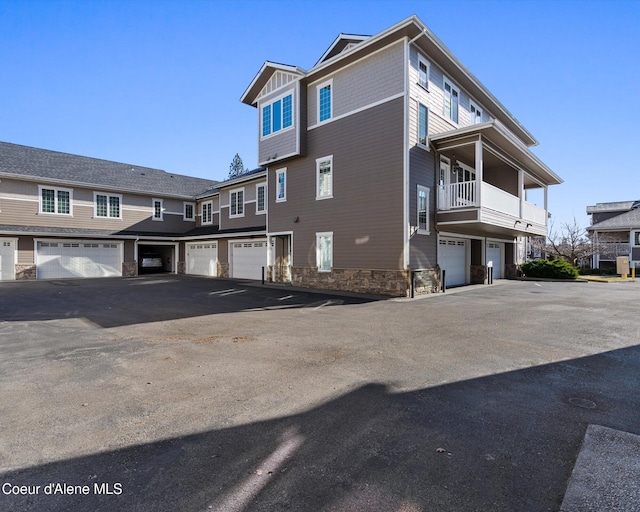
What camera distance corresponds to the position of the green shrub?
1961cm

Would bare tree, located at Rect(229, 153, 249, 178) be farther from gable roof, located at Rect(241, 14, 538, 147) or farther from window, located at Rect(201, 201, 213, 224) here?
gable roof, located at Rect(241, 14, 538, 147)

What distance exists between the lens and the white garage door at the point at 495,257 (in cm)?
1970

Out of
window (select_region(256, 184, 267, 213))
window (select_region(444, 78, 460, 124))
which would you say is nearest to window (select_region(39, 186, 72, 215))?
window (select_region(256, 184, 267, 213))

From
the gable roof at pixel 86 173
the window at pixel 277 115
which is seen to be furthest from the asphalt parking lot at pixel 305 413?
the gable roof at pixel 86 173

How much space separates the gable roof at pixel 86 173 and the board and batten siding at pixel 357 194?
14006 mm

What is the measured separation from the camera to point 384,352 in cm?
556

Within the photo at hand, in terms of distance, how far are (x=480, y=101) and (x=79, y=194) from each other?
24.8 metres

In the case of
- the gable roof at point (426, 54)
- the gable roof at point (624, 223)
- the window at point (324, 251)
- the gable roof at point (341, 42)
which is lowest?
the window at point (324, 251)

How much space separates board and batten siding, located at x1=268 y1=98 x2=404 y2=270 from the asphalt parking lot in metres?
6.35

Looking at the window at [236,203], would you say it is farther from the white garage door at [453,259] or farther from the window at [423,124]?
the white garage door at [453,259]

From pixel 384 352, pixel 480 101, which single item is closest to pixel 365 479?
pixel 384 352

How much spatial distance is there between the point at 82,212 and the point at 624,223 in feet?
146

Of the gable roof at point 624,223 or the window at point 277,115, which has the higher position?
the window at point 277,115

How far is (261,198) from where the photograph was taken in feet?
69.2
